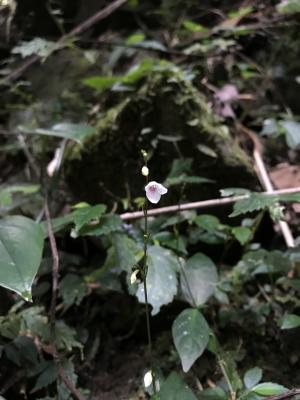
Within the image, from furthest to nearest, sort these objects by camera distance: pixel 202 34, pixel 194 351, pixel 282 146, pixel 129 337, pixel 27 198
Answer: pixel 202 34
pixel 282 146
pixel 27 198
pixel 129 337
pixel 194 351

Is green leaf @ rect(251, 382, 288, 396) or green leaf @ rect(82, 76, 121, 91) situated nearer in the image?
green leaf @ rect(251, 382, 288, 396)

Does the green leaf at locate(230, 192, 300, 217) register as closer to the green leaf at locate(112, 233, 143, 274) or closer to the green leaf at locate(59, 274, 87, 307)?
the green leaf at locate(112, 233, 143, 274)

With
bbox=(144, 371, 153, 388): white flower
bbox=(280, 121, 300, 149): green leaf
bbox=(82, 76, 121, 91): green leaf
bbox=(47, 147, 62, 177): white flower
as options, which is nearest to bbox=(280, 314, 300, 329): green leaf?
bbox=(144, 371, 153, 388): white flower

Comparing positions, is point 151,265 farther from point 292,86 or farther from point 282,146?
point 292,86

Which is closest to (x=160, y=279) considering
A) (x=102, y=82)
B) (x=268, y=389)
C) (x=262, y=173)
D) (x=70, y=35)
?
(x=268, y=389)

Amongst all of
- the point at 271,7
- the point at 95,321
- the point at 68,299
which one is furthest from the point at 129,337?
the point at 271,7

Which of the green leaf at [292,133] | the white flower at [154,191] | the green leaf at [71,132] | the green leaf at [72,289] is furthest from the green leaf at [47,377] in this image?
the green leaf at [292,133]
